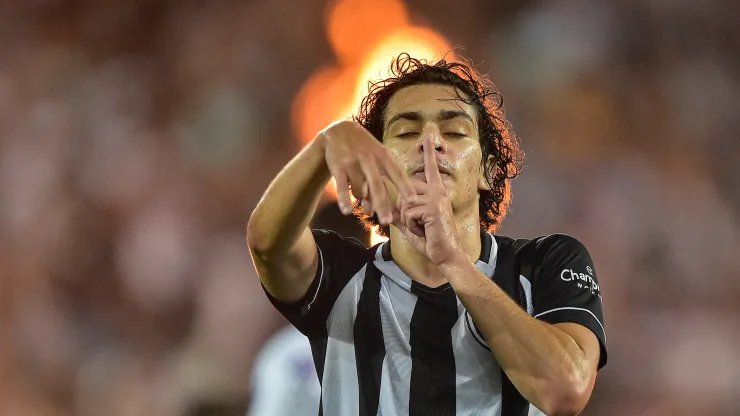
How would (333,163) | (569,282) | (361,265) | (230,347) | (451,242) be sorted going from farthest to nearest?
1. (230,347)
2. (361,265)
3. (569,282)
4. (451,242)
5. (333,163)

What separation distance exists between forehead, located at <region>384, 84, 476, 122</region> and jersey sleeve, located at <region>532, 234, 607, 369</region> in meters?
0.52

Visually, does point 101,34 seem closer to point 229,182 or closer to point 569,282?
point 229,182

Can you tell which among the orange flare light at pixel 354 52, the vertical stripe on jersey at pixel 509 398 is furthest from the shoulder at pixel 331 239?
the orange flare light at pixel 354 52

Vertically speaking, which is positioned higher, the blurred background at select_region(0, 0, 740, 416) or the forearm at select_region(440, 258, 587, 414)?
the blurred background at select_region(0, 0, 740, 416)

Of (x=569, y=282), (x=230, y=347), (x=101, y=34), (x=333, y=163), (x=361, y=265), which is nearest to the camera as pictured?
(x=333, y=163)

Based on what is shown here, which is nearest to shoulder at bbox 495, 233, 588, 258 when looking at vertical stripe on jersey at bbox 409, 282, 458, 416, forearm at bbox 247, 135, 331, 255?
vertical stripe on jersey at bbox 409, 282, 458, 416

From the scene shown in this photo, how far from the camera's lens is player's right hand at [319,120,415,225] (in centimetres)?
170

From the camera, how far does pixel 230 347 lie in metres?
4.30

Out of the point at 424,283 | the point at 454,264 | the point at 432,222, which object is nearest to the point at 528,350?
the point at 454,264

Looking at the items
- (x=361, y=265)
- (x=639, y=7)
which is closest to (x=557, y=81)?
(x=639, y=7)

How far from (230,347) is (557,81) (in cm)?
262

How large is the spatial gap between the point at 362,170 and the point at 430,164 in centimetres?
38

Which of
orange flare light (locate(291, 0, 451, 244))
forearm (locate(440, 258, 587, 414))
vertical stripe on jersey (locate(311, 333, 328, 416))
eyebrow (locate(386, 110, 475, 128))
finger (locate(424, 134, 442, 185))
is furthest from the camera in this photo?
orange flare light (locate(291, 0, 451, 244))

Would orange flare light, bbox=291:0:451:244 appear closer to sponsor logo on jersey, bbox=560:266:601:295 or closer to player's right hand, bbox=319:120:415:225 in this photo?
sponsor logo on jersey, bbox=560:266:601:295
